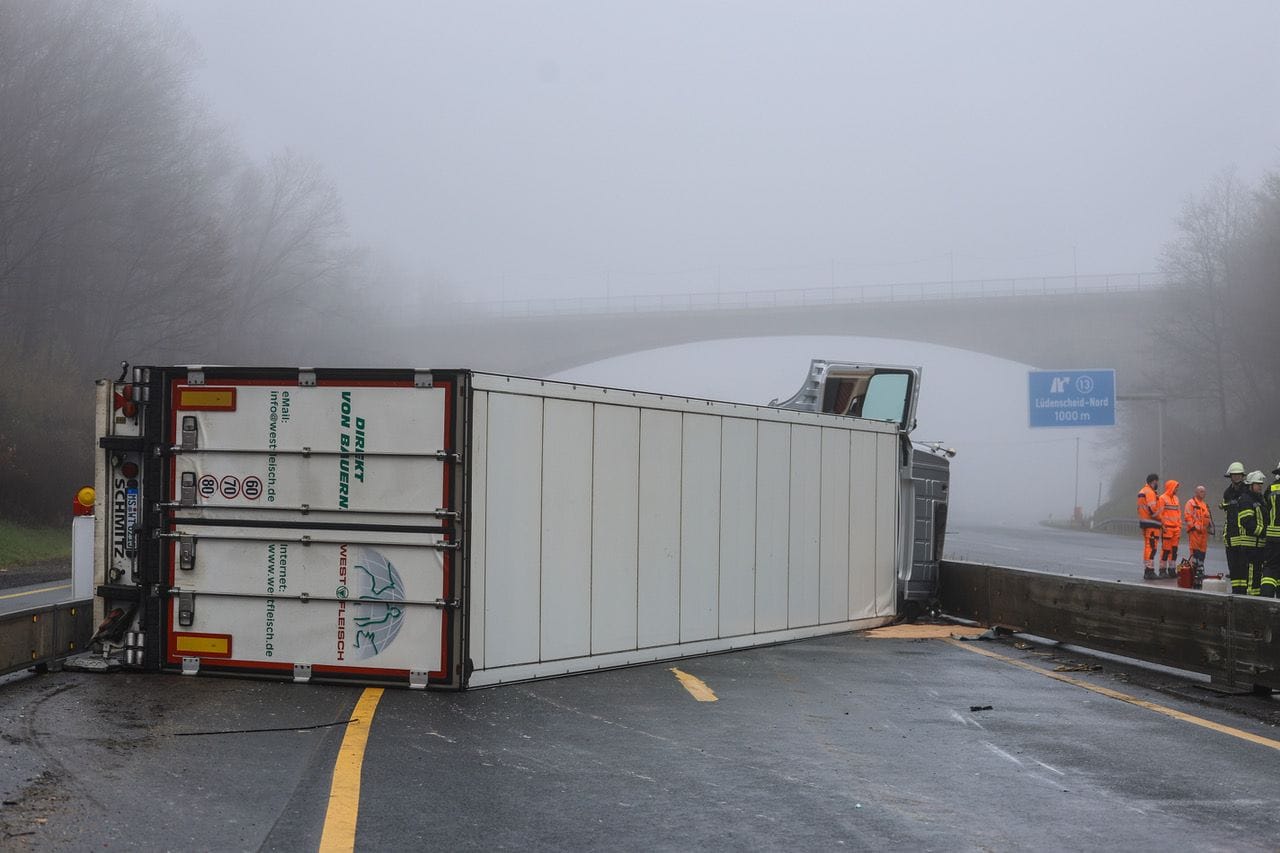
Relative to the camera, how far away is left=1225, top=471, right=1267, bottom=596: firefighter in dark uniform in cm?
1479

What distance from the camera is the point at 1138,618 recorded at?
11672 millimetres

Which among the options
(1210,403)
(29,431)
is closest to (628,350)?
(1210,403)

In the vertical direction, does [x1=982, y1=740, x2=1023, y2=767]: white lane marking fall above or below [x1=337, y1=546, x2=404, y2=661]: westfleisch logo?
below

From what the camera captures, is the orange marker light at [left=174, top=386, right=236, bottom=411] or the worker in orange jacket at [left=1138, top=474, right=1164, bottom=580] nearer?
the orange marker light at [left=174, top=386, right=236, bottom=411]

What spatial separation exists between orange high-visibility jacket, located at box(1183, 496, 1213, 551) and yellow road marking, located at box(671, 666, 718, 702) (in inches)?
526

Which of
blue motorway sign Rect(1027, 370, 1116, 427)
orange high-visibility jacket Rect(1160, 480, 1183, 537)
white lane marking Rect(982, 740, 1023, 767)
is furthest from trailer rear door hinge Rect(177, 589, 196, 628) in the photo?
blue motorway sign Rect(1027, 370, 1116, 427)

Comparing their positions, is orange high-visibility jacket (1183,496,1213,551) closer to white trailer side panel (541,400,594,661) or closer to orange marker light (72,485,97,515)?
white trailer side panel (541,400,594,661)

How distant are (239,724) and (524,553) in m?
2.60

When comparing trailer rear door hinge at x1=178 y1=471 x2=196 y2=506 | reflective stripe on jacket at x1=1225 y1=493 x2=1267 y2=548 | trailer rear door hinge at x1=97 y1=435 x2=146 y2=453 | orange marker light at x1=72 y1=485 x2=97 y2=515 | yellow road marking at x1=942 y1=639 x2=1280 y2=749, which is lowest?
yellow road marking at x1=942 y1=639 x2=1280 y2=749

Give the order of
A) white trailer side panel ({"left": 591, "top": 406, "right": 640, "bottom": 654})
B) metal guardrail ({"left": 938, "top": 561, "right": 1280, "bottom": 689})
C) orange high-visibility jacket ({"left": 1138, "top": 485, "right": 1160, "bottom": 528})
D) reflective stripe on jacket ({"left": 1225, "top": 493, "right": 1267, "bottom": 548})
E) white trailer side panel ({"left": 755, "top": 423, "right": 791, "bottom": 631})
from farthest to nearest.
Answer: orange high-visibility jacket ({"left": 1138, "top": 485, "right": 1160, "bottom": 528}) → reflective stripe on jacket ({"left": 1225, "top": 493, "right": 1267, "bottom": 548}) → white trailer side panel ({"left": 755, "top": 423, "right": 791, "bottom": 631}) → white trailer side panel ({"left": 591, "top": 406, "right": 640, "bottom": 654}) → metal guardrail ({"left": 938, "top": 561, "right": 1280, "bottom": 689})

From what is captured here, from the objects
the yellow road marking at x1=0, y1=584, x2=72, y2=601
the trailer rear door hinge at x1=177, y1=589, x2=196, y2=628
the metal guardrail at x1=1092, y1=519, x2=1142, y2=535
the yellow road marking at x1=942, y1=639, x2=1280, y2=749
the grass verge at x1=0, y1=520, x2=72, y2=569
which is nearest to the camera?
the yellow road marking at x1=942, y1=639, x2=1280, y2=749

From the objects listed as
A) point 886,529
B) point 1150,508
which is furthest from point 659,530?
point 1150,508

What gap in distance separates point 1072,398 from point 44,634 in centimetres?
4674

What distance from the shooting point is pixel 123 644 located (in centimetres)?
930
